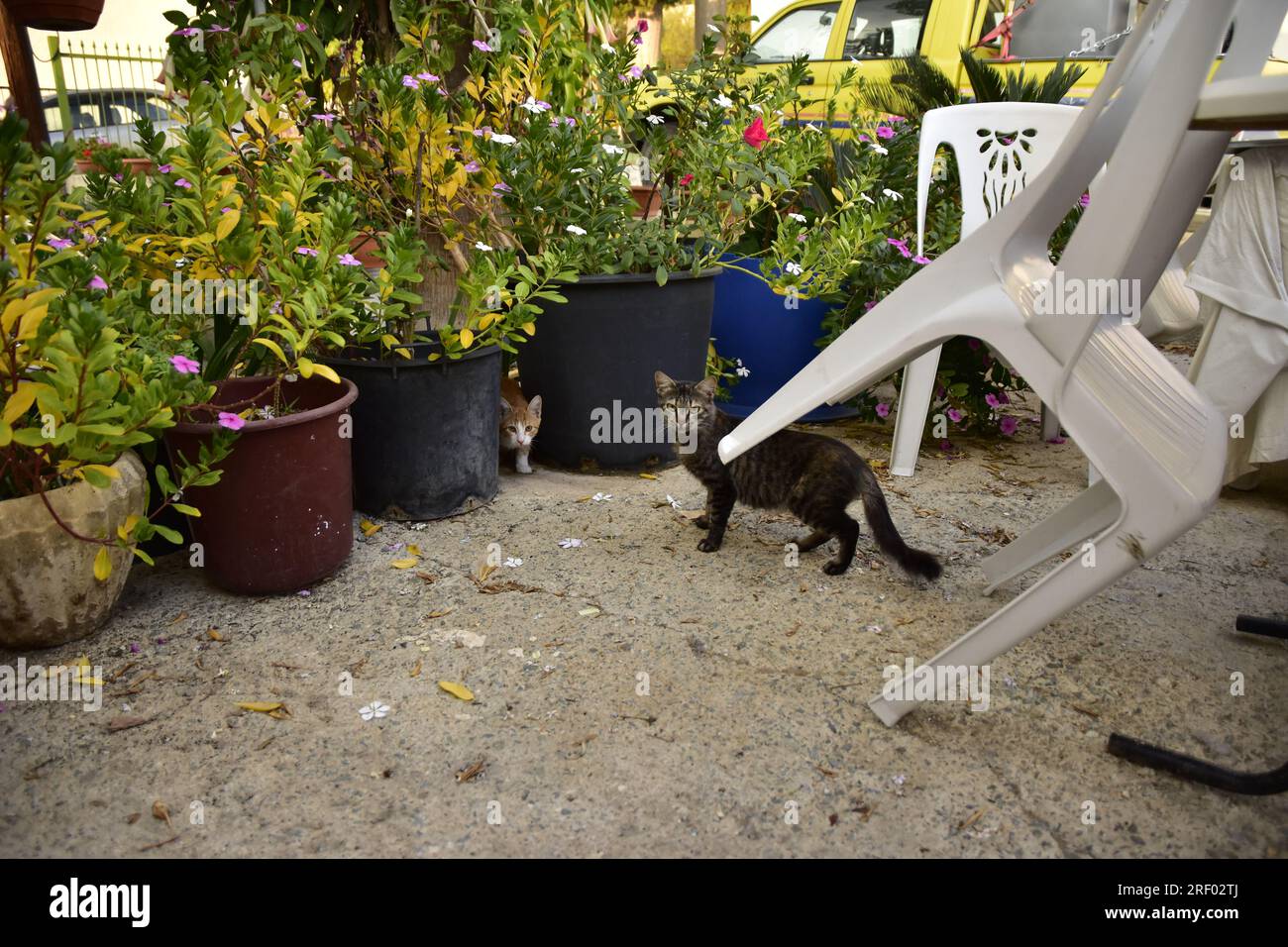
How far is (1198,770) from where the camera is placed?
5.37 ft

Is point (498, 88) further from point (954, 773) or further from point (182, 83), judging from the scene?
point (954, 773)

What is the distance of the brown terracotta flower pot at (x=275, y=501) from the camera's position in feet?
7.19

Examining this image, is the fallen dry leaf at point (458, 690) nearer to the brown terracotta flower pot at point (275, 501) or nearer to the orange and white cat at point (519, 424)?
the brown terracotta flower pot at point (275, 501)

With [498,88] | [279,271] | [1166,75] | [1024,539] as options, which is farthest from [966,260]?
[498,88]

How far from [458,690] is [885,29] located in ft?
20.0

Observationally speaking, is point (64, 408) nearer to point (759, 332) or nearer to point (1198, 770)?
point (1198, 770)

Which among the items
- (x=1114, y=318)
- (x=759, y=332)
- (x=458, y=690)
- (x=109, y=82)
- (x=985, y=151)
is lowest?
(x=458, y=690)

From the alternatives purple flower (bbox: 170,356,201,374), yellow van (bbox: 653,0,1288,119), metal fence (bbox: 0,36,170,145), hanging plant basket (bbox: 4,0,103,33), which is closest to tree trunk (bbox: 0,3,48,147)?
hanging plant basket (bbox: 4,0,103,33)

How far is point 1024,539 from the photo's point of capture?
93.5 inches

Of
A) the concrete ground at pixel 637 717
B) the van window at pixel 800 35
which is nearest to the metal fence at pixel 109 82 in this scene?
the van window at pixel 800 35

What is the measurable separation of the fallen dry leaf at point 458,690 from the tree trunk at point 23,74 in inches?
91.5

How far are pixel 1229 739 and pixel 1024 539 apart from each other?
2.33 feet

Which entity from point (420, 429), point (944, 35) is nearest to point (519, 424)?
point (420, 429)

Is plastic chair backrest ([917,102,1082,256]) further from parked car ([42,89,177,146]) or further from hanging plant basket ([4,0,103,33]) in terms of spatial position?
parked car ([42,89,177,146])
